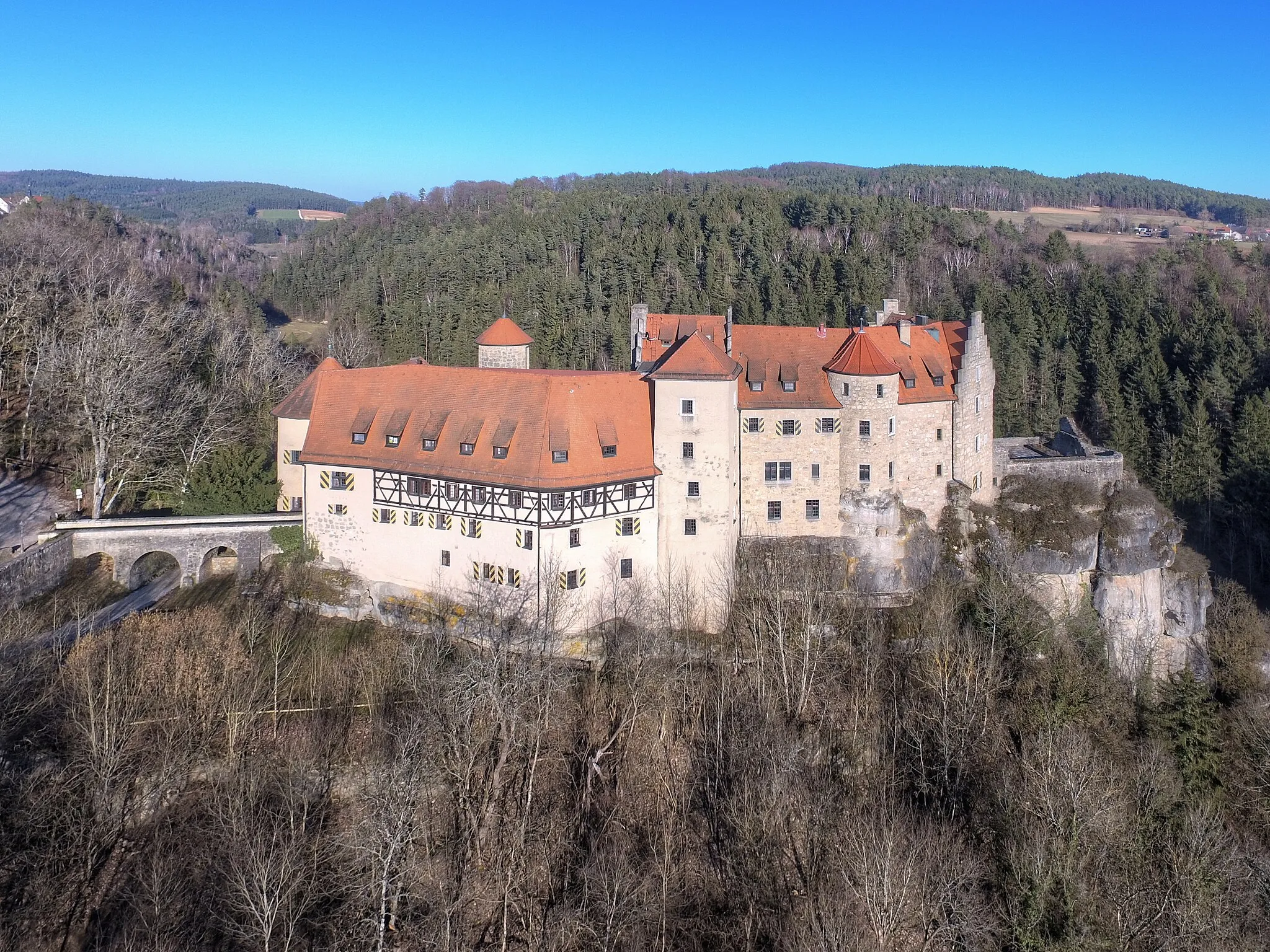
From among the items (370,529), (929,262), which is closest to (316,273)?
(929,262)

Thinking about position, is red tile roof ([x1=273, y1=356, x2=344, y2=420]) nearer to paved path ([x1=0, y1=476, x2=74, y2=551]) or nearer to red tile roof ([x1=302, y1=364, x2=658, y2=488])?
red tile roof ([x1=302, y1=364, x2=658, y2=488])

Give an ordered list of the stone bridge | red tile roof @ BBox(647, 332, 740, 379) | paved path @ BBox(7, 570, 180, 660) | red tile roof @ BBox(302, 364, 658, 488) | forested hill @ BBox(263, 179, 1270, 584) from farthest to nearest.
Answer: forested hill @ BBox(263, 179, 1270, 584), the stone bridge, red tile roof @ BBox(647, 332, 740, 379), red tile roof @ BBox(302, 364, 658, 488), paved path @ BBox(7, 570, 180, 660)

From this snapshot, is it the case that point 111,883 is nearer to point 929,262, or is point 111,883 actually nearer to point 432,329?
point 432,329

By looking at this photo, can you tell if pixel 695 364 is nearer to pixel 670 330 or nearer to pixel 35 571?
pixel 670 330

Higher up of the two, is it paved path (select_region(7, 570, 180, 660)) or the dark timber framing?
the dark timber framing

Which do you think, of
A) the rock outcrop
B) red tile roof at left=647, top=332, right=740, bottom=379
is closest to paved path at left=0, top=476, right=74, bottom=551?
red tile roof at left=647, top=332, right=740, bottom=379

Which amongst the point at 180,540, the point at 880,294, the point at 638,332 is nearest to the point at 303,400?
the point at 180,540
